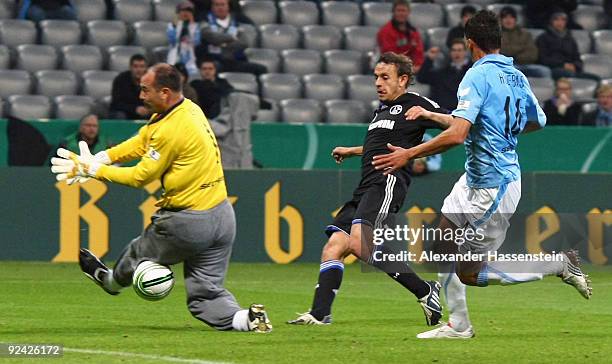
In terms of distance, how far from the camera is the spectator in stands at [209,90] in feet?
57.7

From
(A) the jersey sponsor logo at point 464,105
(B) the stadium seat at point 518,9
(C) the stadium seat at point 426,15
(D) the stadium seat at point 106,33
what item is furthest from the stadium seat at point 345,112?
(A) the jersey sponsor logo at point 464,105

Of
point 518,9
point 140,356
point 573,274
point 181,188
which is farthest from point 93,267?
point 518,9

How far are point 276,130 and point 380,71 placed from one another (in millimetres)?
7212

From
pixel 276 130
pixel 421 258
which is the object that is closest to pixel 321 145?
pixel 276 130

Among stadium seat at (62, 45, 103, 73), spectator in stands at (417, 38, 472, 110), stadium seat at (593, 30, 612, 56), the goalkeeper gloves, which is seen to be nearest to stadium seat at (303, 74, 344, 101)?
spectator in stands at (417, 38, 472, 110)

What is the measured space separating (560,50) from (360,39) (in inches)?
112

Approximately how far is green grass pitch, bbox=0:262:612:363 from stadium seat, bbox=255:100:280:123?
3.80 metres

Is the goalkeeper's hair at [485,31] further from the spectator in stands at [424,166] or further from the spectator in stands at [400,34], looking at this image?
the spectator in stands at [400,34]

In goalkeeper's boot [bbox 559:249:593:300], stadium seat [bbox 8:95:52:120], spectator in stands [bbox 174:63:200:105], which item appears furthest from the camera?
stadium seat [bbox 8:95:52:120]

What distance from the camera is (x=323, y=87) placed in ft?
65.4

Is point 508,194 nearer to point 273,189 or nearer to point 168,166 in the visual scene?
point 168,166

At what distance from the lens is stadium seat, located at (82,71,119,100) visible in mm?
Answer: 18875

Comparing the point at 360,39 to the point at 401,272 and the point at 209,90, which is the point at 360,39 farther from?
the point at 401,272

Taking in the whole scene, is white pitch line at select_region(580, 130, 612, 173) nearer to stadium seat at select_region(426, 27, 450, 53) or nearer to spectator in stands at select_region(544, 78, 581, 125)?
spectator in stands at select_region(544, 78, 581, 125)
